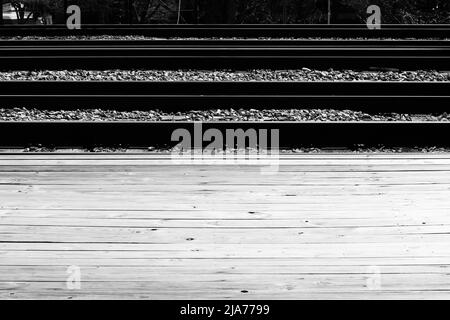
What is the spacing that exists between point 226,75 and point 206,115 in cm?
245

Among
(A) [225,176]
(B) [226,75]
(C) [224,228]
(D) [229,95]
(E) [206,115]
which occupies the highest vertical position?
(B) [226,75]

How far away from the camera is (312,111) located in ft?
26.1

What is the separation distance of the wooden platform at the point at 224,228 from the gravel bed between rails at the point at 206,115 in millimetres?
1732

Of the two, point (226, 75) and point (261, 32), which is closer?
point (226, 75)

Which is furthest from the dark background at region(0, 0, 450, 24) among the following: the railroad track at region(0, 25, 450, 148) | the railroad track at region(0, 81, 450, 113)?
the railroad track at region(0, 81, 450, 113)

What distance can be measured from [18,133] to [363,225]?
3530 millimetres

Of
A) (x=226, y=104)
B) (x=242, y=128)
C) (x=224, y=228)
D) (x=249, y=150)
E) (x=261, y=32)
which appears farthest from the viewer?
(x=261, y=32)

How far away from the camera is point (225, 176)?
18.0 feet

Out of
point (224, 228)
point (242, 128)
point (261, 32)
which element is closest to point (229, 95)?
point (242, 128)

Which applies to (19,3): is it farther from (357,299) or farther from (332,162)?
(357,299)

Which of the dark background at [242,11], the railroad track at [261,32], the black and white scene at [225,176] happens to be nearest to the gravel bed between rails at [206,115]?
the black and white scene at [225,176]

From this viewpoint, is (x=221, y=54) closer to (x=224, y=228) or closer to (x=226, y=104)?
(x=226, y=104)

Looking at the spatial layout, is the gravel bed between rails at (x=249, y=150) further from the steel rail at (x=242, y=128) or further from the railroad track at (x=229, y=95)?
the railroad track at (x=229, y=95)

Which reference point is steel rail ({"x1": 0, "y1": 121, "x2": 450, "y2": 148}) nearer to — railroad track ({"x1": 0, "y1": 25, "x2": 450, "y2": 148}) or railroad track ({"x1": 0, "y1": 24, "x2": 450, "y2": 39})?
railroad track ({"x1": 0, "y1": 25, "x2": 450, "y2": 148})
